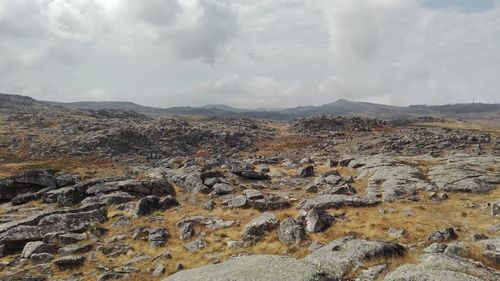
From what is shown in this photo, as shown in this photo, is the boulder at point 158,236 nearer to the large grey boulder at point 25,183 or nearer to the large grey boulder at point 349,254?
the large grey boulder at point 349,254

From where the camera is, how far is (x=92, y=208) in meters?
35.1

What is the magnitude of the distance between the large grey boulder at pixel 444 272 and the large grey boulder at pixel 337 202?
47.7 feet

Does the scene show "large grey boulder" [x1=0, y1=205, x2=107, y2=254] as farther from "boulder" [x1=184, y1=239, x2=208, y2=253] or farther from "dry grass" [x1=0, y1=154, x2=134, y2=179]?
"dry grass" [x1=0, y1=154, x2=134, y2=179]

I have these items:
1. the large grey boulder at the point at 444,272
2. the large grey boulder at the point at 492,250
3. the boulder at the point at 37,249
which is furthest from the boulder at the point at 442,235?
the boulder at the point at 37,249

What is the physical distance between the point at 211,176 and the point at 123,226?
601 inches

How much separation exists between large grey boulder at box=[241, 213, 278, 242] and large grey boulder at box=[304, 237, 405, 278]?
6.29 metres

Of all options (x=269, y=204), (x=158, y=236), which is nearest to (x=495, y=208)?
(x=269, y=204)

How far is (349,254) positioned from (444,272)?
5444mm

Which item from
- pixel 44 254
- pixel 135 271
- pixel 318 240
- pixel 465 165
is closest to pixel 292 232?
pixel 318 240

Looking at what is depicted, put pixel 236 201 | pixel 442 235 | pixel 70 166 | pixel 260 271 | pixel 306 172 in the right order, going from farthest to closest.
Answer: pixel 70 166 → pixel 306 172 → pixel 236 201 → pixel 442 235 → pixel 260 271

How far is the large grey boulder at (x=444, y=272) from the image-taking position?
1503 cm

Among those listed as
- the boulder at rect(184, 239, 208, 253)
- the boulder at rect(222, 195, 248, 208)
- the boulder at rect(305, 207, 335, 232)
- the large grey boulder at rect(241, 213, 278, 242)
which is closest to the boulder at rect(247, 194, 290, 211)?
the boulder at rect(222, 195, 248, 208)

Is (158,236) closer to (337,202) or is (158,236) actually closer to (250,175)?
(337,202)

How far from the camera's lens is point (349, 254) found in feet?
65.8
